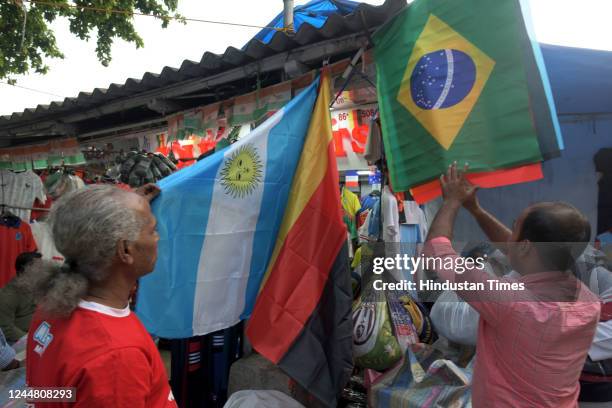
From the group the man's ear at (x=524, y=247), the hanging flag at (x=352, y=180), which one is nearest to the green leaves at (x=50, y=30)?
the hanging flag at (x=352, y=180)

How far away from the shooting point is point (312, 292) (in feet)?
7.78

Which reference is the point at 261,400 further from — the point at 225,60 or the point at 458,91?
the point at 225,60

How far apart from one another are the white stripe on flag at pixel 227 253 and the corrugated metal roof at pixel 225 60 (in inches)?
27.0

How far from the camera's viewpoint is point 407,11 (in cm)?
219

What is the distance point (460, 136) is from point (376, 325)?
1320 millimetres

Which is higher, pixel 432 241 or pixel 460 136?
pixel 460 136

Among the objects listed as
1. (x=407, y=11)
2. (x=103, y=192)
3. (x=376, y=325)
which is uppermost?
(x=407, y=11)

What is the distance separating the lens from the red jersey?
118cm

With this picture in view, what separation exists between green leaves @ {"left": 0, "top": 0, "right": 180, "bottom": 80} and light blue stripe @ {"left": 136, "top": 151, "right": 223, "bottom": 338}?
638 centimetres

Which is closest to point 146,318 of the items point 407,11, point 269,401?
point 269,401

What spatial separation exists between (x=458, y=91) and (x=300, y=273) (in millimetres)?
1359

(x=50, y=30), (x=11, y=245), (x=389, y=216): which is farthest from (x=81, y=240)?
(x=50, y=30)

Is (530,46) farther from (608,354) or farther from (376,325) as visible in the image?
(608,354)

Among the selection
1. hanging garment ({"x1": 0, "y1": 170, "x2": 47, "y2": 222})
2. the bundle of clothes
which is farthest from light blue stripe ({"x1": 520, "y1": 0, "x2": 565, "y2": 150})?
hanging garment ({"x1": 0, "y1": 170, "x2": 47, "y2": 222})
